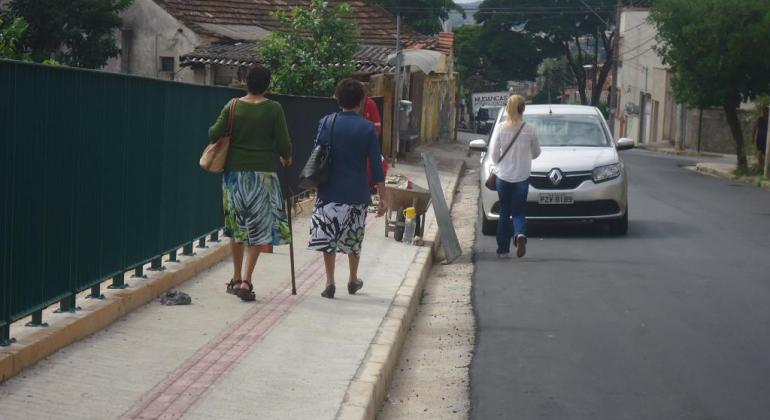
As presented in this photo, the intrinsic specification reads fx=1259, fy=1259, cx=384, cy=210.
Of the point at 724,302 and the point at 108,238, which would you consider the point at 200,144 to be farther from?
the point at 724,302

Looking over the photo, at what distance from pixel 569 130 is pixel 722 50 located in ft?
65.6

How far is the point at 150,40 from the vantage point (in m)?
32.6

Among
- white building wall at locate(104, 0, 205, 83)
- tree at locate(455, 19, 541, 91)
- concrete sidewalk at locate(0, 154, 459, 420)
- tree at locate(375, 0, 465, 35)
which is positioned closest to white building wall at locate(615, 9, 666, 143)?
tree at locate(455, 19, 541, 91)

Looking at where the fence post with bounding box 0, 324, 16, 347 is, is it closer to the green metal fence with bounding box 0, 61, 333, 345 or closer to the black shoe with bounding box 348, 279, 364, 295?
the green metal fence with bounding box 0, 61, 333, 345

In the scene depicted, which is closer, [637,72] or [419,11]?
[419,11]

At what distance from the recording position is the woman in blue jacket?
944 centimetres

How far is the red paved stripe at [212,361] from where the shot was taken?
5.92m

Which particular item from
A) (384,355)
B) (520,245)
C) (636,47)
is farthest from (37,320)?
(636,47)

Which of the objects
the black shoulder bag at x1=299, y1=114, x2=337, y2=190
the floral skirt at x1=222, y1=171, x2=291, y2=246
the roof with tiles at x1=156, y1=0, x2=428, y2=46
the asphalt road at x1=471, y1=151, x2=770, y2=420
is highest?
the roof with tiles at x1=156, y1=0, x2=428, y2=46

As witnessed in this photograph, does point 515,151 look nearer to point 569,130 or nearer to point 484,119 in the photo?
point 569,130

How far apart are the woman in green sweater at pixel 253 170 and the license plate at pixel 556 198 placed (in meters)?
6.42

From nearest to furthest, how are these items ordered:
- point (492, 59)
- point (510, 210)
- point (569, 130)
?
point (510, 210) → point (569, 130) → point (492, 59)

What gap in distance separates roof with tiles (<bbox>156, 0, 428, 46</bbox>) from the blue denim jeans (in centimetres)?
2043

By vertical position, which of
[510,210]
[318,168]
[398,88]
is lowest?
[510,210]
